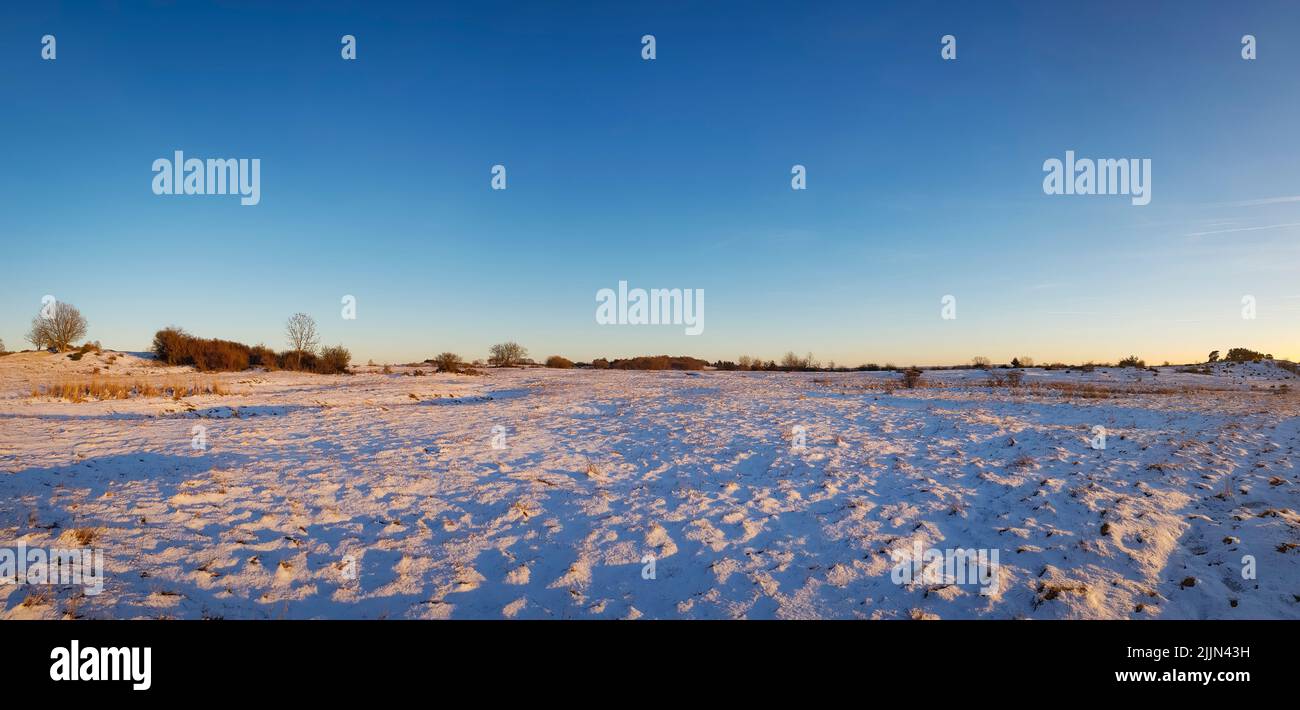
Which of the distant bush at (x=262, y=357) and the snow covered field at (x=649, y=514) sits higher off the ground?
the distant bush at (x=262, y=357)

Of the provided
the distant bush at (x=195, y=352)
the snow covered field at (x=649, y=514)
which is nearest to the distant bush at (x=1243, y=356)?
the snow covered field at (x=649, y=514)

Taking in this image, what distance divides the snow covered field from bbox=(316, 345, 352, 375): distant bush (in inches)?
914

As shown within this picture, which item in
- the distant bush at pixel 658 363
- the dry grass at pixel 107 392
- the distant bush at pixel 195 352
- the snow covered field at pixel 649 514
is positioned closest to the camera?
the snow covered field at pixel 649 514

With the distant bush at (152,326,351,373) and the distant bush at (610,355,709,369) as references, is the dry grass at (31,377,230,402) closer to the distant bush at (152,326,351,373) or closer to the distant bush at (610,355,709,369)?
the distant bush at (152,326,351,373)

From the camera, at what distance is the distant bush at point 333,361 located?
36.2 m

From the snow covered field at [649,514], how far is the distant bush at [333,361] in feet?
76.2

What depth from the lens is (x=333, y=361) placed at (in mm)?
37125

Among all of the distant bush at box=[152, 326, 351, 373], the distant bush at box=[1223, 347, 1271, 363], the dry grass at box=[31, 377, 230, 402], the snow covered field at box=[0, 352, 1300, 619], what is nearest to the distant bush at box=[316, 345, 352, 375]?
the distant bush at box=[152, 326, 351, 373]

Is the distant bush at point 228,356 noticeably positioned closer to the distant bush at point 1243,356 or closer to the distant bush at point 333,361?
the distant bush at point 333,361

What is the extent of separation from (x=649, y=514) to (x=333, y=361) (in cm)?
3756

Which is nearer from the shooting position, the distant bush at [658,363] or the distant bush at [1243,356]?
the distant bush at [1243,356]

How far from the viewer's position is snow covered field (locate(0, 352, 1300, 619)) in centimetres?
529

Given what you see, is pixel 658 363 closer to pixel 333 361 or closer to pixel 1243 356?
pixel 333 361
